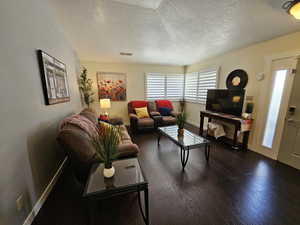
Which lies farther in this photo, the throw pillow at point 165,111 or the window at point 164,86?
the window at point 164,86

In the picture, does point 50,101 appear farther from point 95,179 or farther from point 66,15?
point 66,15

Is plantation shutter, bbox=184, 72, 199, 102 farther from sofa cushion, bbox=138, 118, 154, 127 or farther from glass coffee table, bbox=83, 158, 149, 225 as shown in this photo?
glass coffee table, bbox=83, 158, 149, 225

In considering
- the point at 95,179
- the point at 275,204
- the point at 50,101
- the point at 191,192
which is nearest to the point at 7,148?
the point at 95,179

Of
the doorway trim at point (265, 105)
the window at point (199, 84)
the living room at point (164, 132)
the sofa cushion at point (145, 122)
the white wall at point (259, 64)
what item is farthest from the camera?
the window at point (199, 84)

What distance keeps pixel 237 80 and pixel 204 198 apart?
2947 mm

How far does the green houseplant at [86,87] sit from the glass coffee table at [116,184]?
336 cm

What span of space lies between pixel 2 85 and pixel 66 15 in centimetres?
191

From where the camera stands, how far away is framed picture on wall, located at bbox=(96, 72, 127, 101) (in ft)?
14.8

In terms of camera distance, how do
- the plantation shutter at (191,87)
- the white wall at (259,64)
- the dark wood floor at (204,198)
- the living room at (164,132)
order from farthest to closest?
Result: the plantation shutter at (191,87) < the white wall at (259,64) < the dark wood floor at (204,198) < the living room at (164,132)

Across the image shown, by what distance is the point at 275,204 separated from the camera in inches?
59.1

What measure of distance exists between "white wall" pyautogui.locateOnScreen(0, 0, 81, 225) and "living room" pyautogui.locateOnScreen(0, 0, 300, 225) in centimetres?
1

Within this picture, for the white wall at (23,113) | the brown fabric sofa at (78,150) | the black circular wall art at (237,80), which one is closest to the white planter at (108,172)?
the brown fabric sofa at (78,150)

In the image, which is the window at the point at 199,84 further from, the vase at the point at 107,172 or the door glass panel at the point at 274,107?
the vase at the point at 107,172

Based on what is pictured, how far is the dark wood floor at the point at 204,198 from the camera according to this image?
4.36 ft
